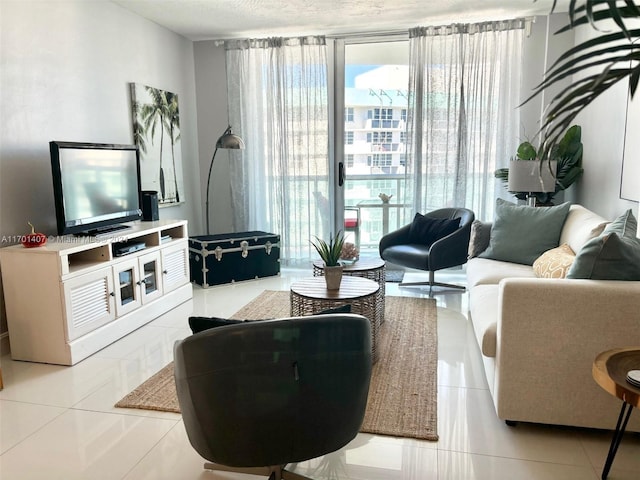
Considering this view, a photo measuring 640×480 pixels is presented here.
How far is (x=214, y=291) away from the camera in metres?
4.79

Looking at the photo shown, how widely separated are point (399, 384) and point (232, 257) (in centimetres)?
274

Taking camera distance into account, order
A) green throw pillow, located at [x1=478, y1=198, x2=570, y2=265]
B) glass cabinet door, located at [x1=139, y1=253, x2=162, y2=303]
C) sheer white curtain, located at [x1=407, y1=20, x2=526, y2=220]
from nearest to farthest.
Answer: green throw pillow, located at [x1=478, y1=198, x2=570, y2=265]
glass cabinet door, located at [x1=139, y1=253, x2=162, y2=303]
sheer white curtain, located at [x1=407, y1=20, x2=526, y2=220]

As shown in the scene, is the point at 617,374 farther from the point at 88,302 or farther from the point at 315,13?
the point at 315,13

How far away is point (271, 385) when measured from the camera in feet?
4.90

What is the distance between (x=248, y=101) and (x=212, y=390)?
14.8ft

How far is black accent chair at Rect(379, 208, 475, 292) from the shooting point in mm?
4238

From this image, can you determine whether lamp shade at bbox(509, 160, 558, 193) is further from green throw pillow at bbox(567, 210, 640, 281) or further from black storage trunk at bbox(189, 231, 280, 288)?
black storage trunk at bbox(189, 231, 280, 288)

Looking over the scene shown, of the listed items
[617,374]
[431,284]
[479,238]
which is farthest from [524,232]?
[617,374]

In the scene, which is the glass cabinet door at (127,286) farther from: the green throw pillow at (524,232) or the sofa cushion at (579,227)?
the sofa cushion at (579,227)

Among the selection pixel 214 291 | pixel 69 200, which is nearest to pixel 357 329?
pixel 69 200

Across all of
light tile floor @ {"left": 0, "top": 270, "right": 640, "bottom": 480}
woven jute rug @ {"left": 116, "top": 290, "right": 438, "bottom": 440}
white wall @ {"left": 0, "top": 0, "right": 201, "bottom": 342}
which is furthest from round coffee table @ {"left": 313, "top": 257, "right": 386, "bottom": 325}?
white wall @ {"left": 0, "top": 0, "right": 201, "bottom": 342}

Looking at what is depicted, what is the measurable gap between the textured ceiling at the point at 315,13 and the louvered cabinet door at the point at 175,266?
7.13ft

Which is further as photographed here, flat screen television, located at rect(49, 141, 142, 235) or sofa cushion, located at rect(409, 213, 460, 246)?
sofa cushion, located at rect(409, 213, 460, 246)

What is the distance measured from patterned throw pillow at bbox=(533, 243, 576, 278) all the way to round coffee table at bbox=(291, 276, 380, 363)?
1069mm
